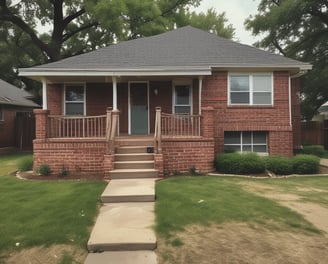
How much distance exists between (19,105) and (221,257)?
21.0m

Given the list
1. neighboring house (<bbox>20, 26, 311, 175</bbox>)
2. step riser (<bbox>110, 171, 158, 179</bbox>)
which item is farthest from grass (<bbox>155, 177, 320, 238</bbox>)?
neighboring house (<bbox>20, 26, 311, 175</bbox>)

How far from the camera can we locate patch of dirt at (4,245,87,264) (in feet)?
14.1

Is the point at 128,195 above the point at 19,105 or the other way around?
the other way around

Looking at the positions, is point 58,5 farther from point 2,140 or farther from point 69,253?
point 69,253

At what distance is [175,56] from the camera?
13.4m

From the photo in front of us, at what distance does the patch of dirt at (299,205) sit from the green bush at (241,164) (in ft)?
5.92

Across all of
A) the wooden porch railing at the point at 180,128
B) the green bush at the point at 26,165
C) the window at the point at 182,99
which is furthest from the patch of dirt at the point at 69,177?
the window at the point at 182,99

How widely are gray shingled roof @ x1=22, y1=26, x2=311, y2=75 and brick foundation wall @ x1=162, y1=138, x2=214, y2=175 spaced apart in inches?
122

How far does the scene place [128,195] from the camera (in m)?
7.19

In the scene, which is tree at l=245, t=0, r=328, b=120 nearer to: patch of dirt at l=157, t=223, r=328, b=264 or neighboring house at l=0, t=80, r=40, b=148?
neighboring house at l=0, t=80, r=40, b=148

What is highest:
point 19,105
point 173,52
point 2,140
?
point 173,52

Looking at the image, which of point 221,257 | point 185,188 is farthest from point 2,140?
point 221,257

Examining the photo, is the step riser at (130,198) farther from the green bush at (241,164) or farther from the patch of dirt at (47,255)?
the green bush at (241,164)

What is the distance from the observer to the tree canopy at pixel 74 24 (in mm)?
24797
